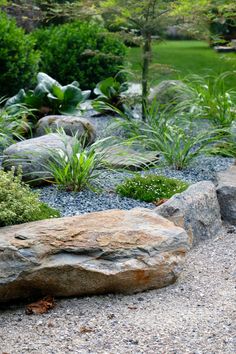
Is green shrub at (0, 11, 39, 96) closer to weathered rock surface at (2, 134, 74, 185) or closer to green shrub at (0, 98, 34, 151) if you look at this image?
green shrub at (0, 98, 34, 151)

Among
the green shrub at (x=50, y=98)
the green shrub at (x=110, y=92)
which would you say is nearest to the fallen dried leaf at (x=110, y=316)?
the green shrub at (x=50, y=98)

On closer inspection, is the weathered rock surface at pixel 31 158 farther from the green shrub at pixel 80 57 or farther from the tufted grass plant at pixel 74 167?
the green shrub at pixel 80 57

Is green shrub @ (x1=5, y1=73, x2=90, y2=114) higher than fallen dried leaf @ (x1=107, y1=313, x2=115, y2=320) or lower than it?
higher

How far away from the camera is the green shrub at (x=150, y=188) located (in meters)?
5.46

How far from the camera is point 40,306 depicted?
3.91 metres

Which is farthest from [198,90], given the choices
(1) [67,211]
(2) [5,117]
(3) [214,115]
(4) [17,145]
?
(1) [67,211]

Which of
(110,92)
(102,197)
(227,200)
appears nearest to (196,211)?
(227,200)

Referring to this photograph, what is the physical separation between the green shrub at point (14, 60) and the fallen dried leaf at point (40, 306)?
6.35 meters

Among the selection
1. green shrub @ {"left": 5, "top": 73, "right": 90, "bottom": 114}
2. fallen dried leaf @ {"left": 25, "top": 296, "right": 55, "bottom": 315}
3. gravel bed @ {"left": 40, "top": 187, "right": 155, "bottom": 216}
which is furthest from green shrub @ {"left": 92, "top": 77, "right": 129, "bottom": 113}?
fallen dried leaf @ {"left": 25, "top": 296, "right": 55, "bottom": 315}

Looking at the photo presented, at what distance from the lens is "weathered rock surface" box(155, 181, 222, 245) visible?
4840 mm

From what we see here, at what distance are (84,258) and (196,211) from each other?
1295 millimetres

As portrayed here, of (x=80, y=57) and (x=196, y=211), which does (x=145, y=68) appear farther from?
(x=196, y=211)

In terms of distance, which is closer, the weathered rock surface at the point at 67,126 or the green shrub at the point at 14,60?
the weathered rock surface at the point at 67,126

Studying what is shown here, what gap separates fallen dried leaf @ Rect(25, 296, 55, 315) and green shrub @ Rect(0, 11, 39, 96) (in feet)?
20.8
